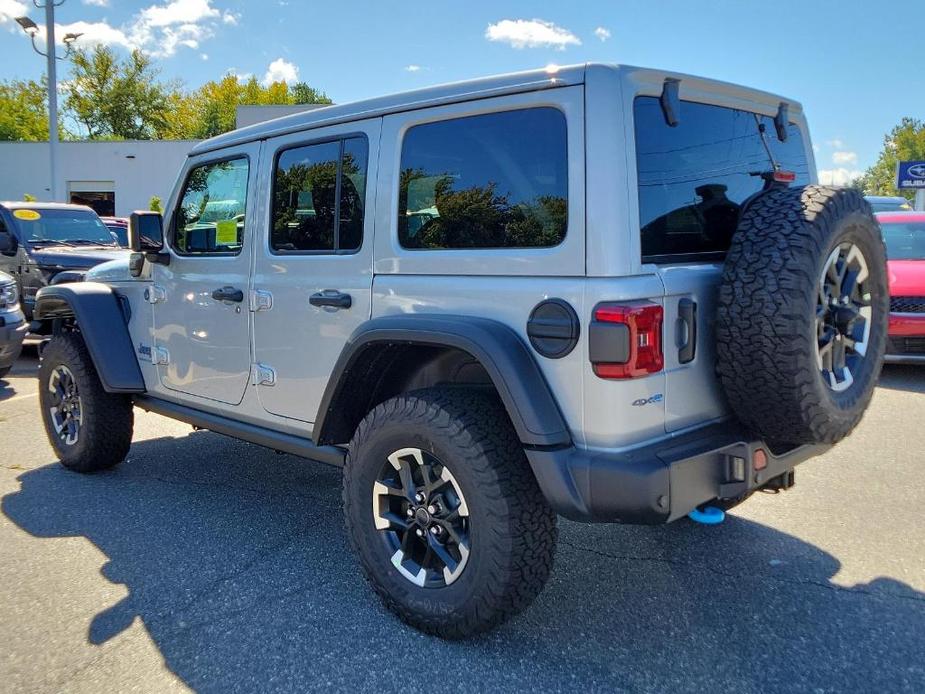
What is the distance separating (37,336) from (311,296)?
8652mm

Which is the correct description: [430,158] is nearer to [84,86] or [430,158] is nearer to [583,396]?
[583,396]

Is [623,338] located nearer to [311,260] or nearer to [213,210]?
[311,260]

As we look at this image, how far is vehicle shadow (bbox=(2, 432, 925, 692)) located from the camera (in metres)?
2.62

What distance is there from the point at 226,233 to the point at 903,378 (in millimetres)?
6849

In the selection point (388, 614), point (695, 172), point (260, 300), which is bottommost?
point (388, 614)

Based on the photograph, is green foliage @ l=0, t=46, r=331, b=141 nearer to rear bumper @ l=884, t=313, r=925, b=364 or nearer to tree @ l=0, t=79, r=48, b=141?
tree @ l=0, t=79, r=48, b=141

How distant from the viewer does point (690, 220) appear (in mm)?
2791

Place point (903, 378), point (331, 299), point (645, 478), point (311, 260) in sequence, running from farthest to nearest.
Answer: point (903, 378)
point (311, 260)
point (331, 299)
point (645, 478)

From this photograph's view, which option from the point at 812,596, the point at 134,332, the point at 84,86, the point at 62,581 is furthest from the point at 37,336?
the point at 84,86

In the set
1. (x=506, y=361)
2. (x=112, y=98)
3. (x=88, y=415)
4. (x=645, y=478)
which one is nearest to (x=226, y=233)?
(x=88, y=415)

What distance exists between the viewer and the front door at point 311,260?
3215mm

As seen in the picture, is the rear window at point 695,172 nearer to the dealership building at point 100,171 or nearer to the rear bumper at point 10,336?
the rear bumper at point 10,336

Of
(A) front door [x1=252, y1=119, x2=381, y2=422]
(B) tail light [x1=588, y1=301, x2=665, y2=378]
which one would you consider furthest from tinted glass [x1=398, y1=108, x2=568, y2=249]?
(B) tail light [x1=588, y1=301, x2=665, y2=378]

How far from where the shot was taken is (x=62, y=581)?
133 inches
